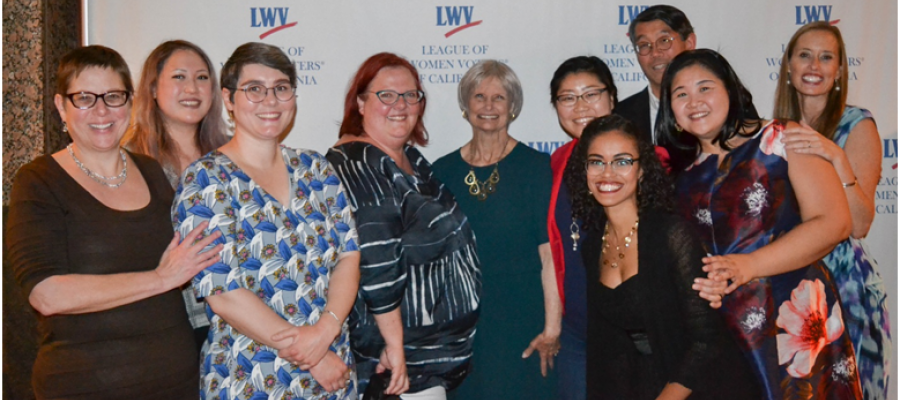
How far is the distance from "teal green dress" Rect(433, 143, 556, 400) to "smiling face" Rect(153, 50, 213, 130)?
1157 mm

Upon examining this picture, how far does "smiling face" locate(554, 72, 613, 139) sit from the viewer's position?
2.97 m

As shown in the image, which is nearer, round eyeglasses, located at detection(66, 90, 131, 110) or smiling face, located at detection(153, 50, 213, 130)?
round eyeglasses, located at detection(66, 90, 131, 110)

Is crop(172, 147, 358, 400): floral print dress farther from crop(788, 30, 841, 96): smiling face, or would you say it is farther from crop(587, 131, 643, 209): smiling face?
crop(788, 30, 841, 96): smiling face

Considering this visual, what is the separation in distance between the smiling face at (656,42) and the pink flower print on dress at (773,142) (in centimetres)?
98

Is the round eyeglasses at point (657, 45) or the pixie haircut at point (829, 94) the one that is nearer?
the pixie haircut at point (829, 94)

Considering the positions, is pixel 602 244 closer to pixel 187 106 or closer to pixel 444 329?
pixel 444 329

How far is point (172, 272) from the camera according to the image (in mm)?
2004

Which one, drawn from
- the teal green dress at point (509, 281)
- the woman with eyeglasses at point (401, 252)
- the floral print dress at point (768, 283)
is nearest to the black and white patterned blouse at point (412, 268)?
the woman with eyeglasses at point (401, 252)

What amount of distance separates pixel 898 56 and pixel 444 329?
340 cm

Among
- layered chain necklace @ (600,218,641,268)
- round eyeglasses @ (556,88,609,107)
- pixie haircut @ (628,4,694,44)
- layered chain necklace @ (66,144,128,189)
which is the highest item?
pixie haircut @ (628,4,694,44)

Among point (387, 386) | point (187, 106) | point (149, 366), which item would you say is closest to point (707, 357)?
point (387, 386)

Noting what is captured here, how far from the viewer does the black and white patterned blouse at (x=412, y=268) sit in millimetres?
2412

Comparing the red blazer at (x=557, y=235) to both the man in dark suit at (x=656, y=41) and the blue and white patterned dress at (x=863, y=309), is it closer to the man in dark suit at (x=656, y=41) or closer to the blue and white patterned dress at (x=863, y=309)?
the man in dark suit at (x=656, y=41)

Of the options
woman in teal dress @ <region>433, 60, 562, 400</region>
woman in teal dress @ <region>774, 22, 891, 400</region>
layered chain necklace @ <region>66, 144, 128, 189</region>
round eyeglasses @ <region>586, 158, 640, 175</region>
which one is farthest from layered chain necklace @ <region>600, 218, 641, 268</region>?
layered chain necklace @ <region>66, 144, 128, 189</region>
